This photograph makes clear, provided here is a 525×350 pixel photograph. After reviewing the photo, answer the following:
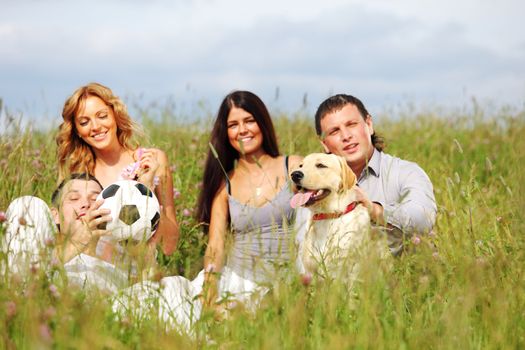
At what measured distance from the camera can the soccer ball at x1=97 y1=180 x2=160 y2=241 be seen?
421 cm

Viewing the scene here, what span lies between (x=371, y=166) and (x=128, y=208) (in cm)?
162

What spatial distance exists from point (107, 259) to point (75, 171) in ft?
3.35

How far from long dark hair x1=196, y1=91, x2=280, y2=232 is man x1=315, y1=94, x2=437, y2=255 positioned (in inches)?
15.7

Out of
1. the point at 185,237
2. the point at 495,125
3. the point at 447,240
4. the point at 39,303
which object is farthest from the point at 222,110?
the point at 495,125

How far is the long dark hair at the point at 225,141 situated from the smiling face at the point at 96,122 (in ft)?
2.58

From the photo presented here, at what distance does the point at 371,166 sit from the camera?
4.66 m

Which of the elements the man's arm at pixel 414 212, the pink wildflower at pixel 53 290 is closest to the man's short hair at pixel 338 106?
the man's arm at pixel 414 212

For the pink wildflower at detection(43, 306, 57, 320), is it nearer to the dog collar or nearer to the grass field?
the grass field

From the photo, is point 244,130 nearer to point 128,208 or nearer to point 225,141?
point 225,141

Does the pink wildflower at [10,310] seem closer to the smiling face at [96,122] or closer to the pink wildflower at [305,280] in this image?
the pink wildflower at [305,280]

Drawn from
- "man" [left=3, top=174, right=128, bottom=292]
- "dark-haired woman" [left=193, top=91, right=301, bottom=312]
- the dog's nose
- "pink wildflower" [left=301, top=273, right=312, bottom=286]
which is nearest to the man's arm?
the dog's nose

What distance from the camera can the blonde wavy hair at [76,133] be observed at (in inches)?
207

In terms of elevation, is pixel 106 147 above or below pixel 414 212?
above

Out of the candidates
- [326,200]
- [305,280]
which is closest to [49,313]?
Answer: [305,280]
